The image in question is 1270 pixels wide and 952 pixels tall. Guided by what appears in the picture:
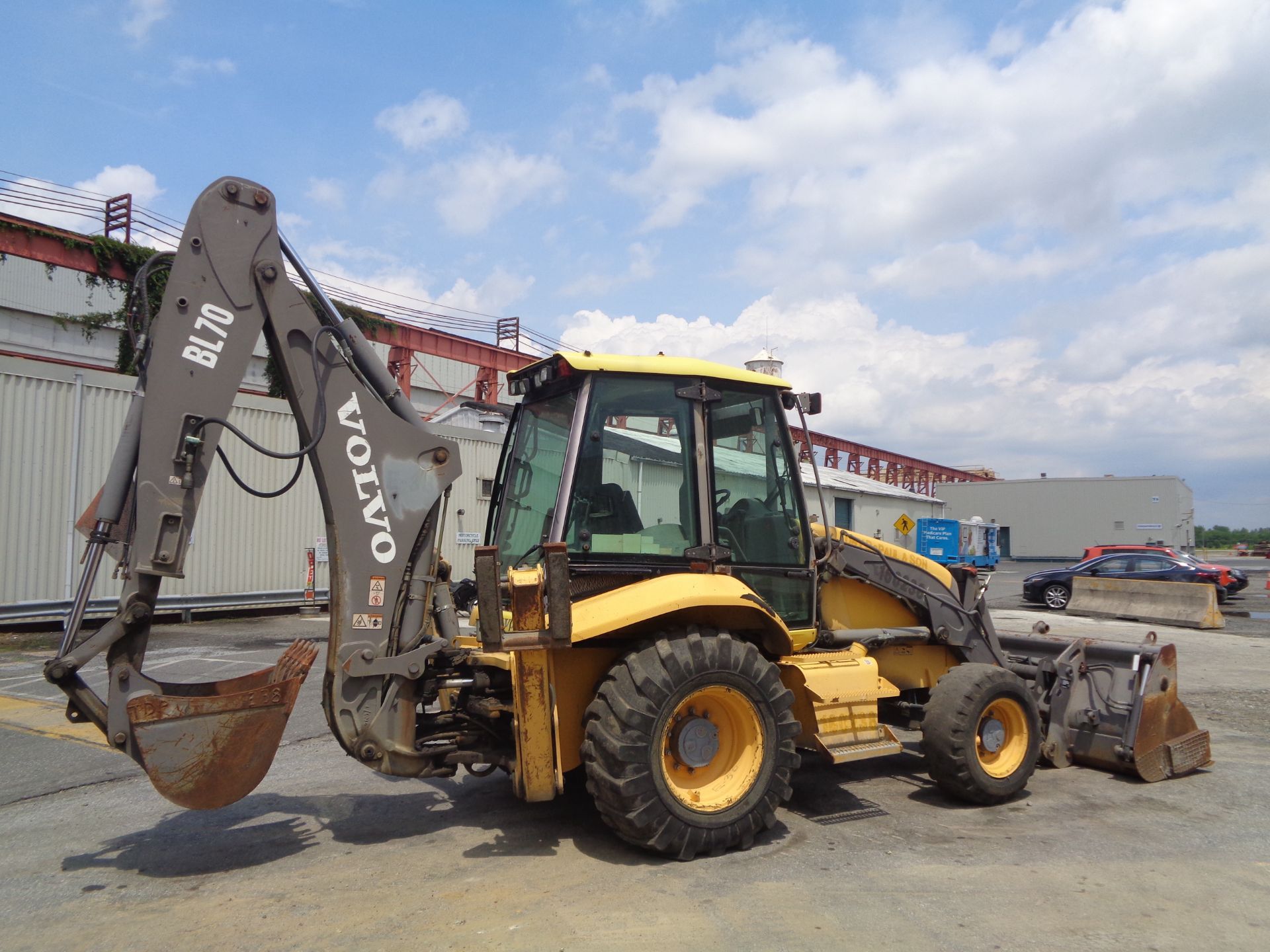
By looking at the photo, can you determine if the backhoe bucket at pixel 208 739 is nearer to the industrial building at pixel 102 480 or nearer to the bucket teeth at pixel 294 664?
the bucket teeth at pixel 294 664

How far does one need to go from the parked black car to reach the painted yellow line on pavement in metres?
20.6

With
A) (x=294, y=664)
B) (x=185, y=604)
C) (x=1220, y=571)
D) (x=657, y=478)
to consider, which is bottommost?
(x=1220, y=571)

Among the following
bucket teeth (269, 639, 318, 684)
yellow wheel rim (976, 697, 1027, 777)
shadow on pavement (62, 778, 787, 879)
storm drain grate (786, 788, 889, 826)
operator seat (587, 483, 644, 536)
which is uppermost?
operator seat (587, 483, 644, 536)

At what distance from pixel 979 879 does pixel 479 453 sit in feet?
51.0

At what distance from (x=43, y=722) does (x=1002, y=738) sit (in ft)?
25.3

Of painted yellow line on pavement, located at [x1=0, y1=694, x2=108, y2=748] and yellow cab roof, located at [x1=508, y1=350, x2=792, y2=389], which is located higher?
yellow cab roof, located at [x1=508, y1=350, x2=792, y2=389]

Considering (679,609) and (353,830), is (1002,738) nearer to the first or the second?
(679,609)

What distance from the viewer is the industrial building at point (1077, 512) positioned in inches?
1919

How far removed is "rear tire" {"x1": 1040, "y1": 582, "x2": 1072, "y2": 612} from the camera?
22.0 meters

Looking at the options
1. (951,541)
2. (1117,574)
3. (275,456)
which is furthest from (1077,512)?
(275,456)

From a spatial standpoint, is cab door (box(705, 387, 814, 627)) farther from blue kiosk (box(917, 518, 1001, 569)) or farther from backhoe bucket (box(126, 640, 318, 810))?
blue kiosk (box(917, 518, 1001, 569))

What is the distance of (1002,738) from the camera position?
580 cm

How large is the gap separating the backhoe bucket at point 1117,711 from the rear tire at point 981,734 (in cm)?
68

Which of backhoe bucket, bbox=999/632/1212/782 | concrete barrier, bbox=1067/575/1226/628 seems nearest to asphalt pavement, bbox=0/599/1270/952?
backhoe bucket, bbox=999/632/1212/782
